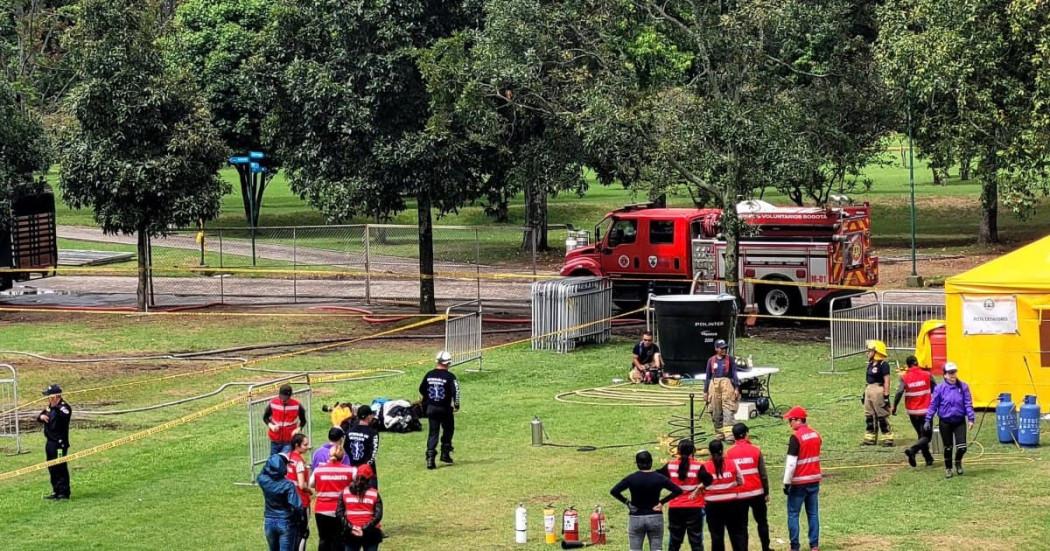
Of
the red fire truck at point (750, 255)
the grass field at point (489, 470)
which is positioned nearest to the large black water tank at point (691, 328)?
the grass field at point (489, 470)

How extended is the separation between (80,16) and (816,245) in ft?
66.6

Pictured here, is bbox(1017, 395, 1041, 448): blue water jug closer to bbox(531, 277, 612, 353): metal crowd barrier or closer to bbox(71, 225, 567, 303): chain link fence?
bbox(531, 277, 612, 353): metal crowd barrier

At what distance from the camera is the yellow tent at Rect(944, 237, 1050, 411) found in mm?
24781

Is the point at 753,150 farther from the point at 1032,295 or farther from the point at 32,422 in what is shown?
the point at 32,422

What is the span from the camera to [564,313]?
108 ft

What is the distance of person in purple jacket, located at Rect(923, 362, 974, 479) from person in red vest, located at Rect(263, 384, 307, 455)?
8.49 meters

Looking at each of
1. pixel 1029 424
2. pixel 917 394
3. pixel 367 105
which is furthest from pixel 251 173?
pixel 1029 424

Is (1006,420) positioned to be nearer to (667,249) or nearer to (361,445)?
(361,445)

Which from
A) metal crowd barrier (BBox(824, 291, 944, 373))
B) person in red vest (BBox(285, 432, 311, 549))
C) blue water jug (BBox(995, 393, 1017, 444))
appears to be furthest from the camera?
metal crowd barrier (BBox(824, 291, 944, 373))

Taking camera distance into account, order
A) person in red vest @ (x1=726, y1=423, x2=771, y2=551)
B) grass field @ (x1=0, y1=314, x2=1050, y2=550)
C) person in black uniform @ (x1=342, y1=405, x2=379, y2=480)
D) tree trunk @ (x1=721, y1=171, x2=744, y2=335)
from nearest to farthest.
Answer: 1. person in red vest @ (x1=726, y1=423, x2=771, y2=551)
2. person in black uniform @ (x1=342, y1=405, x2=379, y2=480)
3. grass field @ (x1=0, y1=314, x2=1050, y2=550)
4. tree trunk @ (x1=721, y1=171, x2=744, y2=335)

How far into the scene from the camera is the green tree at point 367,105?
3541cm

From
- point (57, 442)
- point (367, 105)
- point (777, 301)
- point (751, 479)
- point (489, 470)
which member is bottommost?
point (489, 470)

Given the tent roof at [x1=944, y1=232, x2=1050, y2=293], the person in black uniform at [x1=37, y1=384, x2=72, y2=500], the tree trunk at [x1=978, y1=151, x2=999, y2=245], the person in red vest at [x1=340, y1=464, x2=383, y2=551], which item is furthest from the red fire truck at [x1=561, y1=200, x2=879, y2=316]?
the person in red vest at [x1=340, y1=464, x2=383, y2=551]

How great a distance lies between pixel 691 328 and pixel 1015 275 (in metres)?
6.57
